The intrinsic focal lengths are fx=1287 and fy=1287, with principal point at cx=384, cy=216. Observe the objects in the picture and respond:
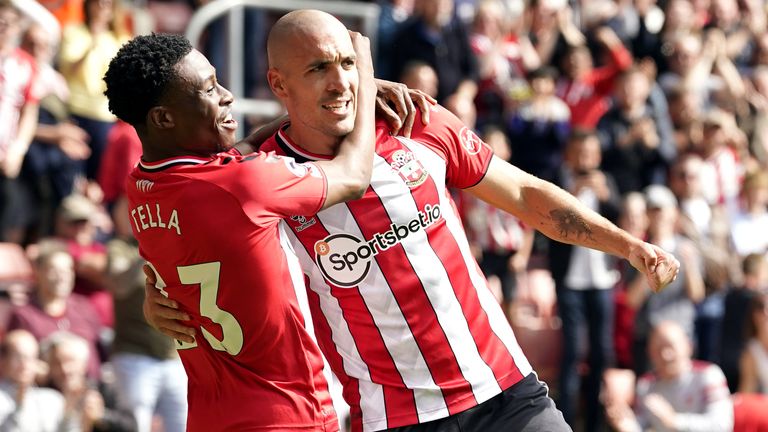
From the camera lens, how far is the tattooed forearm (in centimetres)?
496

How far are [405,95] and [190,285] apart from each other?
1.10 meters

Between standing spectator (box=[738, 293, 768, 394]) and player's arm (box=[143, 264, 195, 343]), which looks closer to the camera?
player's arm (box=[143, 264, 195, 343])

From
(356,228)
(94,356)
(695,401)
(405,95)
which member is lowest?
(695,401)

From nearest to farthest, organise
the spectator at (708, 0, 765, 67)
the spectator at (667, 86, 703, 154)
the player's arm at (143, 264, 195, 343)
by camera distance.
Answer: the player's arm at (143, 264, 195, 343)
the spectator at (667, 86, 703, 154)
the spectator at (708, 0, 765, 67)

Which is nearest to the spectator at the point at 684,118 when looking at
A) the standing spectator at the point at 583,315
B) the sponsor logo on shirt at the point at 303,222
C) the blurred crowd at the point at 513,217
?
the blurred crowd at the point at 513,217

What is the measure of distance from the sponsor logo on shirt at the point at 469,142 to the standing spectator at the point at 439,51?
19.1 feet

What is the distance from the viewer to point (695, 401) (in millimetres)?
9219

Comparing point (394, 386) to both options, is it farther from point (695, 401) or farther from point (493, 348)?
point (695, 401)

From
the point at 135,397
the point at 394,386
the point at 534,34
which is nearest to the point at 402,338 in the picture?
the point at 394,386

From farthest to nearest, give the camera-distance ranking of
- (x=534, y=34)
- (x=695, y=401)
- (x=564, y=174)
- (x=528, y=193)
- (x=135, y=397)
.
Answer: (x=534, y=34), (x=564, y=174), (x=695, y=401), (x=135, y=397), (x=528, y=193)

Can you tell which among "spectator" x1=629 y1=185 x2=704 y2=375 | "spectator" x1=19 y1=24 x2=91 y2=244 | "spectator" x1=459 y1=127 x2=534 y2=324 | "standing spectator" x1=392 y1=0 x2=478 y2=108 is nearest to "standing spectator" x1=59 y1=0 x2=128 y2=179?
"spectator" x1=19 y1=24 x2=91 y2=244

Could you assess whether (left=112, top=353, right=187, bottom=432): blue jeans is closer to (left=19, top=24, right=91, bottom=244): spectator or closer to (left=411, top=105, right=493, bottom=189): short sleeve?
(left=19, top=24, right=91, bottom=244): spectator

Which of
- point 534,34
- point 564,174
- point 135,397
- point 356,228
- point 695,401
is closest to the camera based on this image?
point 356,228

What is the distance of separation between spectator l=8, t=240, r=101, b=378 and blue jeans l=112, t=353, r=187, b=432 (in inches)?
8.5
